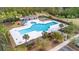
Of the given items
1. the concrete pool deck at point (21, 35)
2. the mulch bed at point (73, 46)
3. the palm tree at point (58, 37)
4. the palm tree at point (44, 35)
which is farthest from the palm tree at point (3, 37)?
the mulch bed at point (73, 46)

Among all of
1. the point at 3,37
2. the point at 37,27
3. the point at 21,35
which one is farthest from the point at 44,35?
the point at 3,37

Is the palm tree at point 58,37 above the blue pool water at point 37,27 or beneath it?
beneath

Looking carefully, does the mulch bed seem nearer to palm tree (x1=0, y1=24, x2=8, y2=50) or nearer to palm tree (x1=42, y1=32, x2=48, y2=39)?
palm tree (x1=42, y1=32, x2=48, y2=39)

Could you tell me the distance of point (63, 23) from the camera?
1.86 meters

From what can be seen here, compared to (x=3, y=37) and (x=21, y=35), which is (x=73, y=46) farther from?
(x=3, y=37)

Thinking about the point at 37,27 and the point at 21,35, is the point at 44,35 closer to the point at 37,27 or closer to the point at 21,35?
the point at 37,27

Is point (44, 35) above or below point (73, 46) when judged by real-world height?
above

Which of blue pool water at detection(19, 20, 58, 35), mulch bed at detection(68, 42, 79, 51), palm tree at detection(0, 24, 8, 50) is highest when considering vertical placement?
blue pool water at detection(19, 20, 58, 35)

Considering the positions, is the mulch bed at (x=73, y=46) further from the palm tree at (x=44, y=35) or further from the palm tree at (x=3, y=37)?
the palm tree at (x=3, y=37)

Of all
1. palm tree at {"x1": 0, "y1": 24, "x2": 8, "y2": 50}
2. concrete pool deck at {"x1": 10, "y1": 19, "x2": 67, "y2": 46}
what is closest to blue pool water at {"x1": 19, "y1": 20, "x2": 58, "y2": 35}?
concrete pool deck at {"x1": 10, "y1": 19, "x2": 67, "y2": 46}

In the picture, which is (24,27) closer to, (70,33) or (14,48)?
(14,48)

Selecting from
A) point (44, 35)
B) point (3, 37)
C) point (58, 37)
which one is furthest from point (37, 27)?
point (3, 37)
